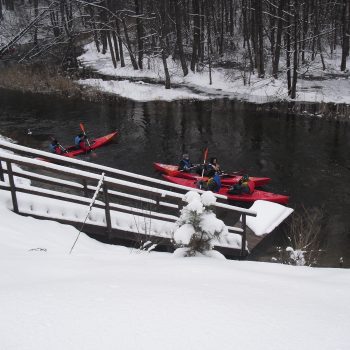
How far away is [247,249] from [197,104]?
18882mm

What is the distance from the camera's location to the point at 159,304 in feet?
12.2

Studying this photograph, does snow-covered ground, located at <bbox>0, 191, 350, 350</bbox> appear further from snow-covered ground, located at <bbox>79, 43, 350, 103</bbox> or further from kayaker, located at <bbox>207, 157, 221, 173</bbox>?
snow-covered ground, located at <bbox>79, 43, 350, 103</bbox>

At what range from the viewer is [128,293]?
4008 millimetres

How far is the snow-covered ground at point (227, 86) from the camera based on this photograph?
89.7 feet

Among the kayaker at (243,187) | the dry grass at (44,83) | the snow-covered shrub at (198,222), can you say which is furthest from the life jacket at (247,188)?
the dry grass at (44,83)

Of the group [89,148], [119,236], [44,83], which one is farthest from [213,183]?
[44,83]

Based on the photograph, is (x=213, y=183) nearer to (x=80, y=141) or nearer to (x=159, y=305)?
(x=80, y=141)

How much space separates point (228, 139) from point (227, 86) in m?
11.4

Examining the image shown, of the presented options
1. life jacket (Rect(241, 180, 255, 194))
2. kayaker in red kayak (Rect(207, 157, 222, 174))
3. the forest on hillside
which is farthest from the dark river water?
the forest on hillside

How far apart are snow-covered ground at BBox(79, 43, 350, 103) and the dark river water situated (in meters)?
1.89

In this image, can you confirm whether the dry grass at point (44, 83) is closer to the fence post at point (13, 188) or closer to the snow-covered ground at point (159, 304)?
the fence post at point (13, 188)

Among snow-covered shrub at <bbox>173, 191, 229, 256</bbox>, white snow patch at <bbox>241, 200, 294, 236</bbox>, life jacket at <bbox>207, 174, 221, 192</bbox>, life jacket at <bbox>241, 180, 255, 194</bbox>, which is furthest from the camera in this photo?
life jacket at <bbox>241, 180, 255, 194</bbox>

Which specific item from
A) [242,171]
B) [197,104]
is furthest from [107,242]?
[197,104]

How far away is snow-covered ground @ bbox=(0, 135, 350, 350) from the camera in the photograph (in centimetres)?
306
